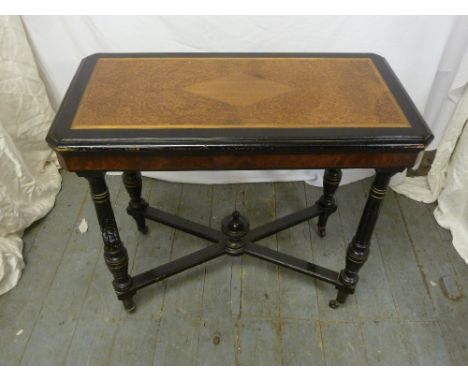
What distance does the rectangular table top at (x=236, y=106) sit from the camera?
0.96 m

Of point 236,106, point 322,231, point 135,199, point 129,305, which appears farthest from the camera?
point 322,231

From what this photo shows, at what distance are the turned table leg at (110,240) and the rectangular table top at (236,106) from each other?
5.6 inches

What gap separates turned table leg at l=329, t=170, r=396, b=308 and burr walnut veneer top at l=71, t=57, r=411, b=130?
0.55 feet

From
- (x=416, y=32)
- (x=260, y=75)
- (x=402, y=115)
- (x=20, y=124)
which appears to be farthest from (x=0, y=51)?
(x=416, y=32)

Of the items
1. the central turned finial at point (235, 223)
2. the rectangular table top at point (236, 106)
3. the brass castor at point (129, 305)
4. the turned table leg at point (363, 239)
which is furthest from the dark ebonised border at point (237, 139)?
the brass castor at point (129, 305)

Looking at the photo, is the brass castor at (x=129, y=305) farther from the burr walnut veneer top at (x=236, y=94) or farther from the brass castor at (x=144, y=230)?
the burr walnut veneer top at (x=236, y=94)

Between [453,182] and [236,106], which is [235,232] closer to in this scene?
[236,106]

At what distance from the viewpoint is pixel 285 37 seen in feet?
5.17

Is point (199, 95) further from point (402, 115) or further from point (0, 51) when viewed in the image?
point (0, 51)

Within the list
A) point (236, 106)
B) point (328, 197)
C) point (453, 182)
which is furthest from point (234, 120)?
point (453, 182)

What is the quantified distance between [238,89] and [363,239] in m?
0.58

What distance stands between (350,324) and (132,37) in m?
1.34

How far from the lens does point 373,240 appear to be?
66.4 inches

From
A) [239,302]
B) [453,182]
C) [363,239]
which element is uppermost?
[363,239]
